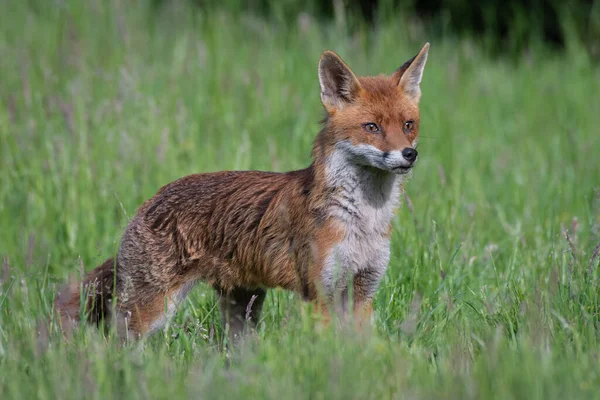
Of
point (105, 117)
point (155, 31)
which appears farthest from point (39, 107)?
point (155, 31)

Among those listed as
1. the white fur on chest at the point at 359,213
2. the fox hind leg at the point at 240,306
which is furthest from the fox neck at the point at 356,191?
the fox hind leg at the point at 240,306

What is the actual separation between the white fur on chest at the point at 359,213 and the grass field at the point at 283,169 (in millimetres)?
390

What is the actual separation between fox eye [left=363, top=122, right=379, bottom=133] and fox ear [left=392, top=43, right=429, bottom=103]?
44cm

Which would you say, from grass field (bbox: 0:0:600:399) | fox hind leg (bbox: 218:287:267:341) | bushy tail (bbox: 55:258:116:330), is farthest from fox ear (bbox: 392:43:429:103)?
bushy tail (bbox: 55:258:116:330)

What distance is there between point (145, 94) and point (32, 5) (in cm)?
396

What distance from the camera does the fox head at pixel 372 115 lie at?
4992mm

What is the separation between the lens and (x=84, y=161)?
26.4 ft

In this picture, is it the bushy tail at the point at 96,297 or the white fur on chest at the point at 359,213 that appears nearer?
the white fur on chest at the point at 359,213

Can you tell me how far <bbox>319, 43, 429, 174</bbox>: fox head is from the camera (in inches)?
197

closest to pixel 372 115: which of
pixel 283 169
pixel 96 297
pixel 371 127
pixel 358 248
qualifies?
pixel 371 127

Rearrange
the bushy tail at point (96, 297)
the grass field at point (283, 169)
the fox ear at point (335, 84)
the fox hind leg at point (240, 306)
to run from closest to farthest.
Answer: the grass field at point (283, 169), the fox ear at point (335, 84), the bushy tail at point (96, 297), the fox hind leg at point (240, 306)

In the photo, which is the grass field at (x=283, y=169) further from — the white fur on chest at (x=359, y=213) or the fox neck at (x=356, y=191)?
the fox neck at (x=356, y=191)

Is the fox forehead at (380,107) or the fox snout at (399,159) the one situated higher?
the fox forehead at (380,107)

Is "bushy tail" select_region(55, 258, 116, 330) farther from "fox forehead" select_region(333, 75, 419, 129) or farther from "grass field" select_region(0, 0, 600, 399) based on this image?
"fox forehead" select_region(333, 75, 419, 129)
